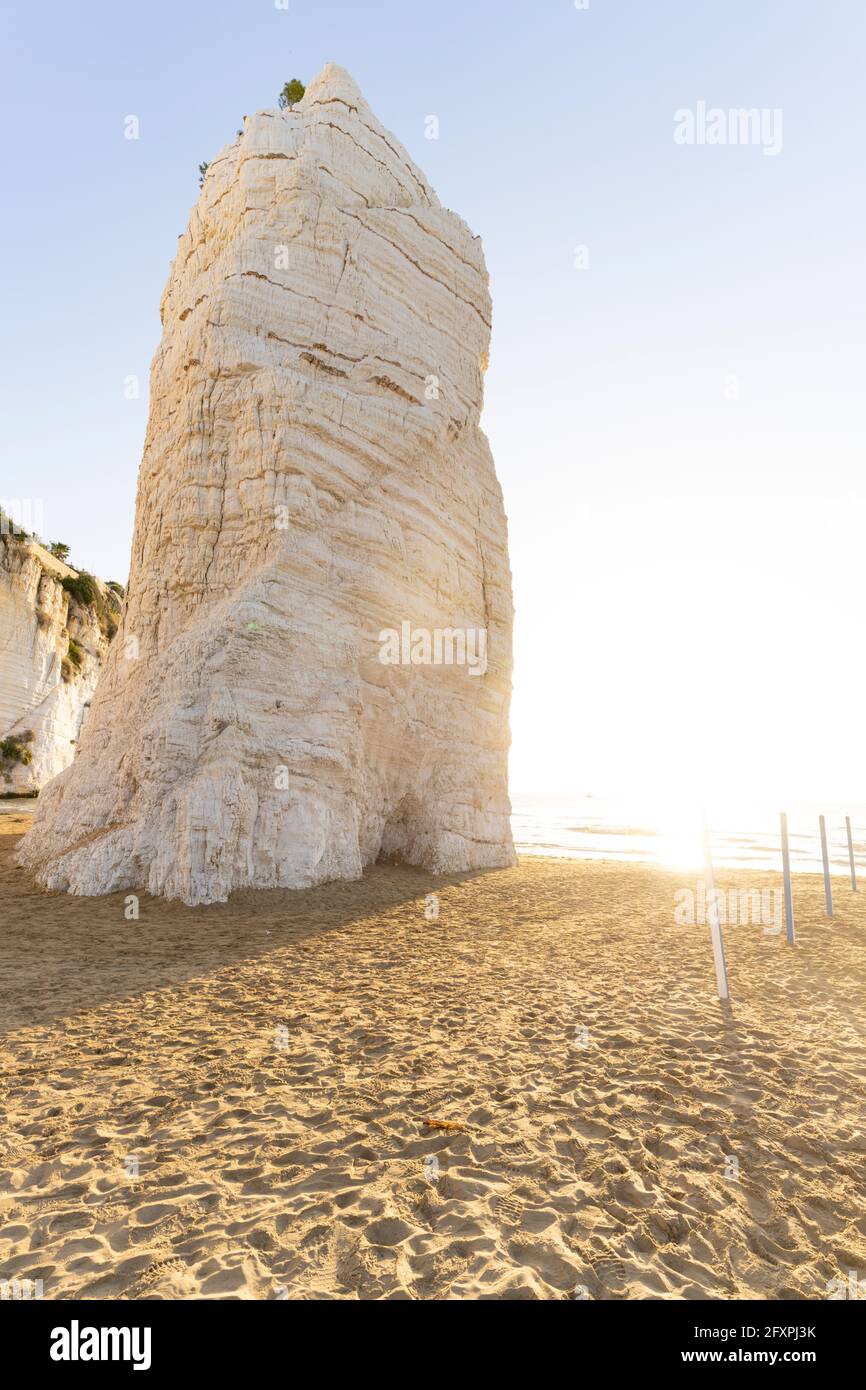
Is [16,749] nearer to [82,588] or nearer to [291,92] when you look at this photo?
[82,588]

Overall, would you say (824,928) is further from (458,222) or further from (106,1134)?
(458,222)

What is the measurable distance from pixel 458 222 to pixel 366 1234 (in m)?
21.9

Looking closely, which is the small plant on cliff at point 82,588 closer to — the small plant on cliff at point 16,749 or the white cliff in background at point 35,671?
the white cliff in background at point 35,671

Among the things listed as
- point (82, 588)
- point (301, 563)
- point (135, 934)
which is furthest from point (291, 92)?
point (82, 588)

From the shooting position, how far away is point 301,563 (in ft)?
44.1

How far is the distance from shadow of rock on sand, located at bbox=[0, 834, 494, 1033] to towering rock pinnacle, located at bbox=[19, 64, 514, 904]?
23.5 inches

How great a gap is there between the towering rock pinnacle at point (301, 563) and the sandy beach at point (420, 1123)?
12.0 feet

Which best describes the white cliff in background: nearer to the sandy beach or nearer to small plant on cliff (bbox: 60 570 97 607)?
small plant on cliff (bbox: 60 570 97 607)

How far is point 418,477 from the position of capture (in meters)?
15.9

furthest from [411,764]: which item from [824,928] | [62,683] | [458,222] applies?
[62,683]

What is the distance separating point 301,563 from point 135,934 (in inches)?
300

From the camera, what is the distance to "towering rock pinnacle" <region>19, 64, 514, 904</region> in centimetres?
1207

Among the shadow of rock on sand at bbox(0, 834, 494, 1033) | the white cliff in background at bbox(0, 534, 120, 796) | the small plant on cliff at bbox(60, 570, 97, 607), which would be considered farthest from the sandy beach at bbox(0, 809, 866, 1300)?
the small plant on cliff at bbox(60, 570, 97, 607)

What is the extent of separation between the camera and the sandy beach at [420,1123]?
9.96 feet
